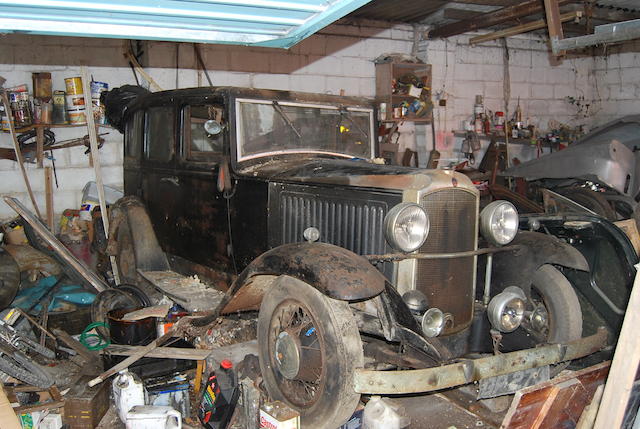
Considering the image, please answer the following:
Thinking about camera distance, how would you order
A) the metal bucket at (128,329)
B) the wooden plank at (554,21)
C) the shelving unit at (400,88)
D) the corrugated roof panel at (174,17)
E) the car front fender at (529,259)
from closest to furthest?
the corrugated roof panel at (174,17)
the car front fender at (529,259)
the metal bucket at (128,329)
the wooden plank at (554,21)
the shelving unit at (400,88)

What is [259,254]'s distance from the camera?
3.52m

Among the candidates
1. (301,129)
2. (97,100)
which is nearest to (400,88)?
(97,100)

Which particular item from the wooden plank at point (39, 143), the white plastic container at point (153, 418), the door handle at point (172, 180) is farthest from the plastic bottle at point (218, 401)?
the wooden plank at point (39, 143)

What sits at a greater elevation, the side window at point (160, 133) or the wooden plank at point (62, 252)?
the side window at point (160, 133)

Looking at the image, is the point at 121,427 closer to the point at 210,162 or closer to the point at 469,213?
the point at 210,162

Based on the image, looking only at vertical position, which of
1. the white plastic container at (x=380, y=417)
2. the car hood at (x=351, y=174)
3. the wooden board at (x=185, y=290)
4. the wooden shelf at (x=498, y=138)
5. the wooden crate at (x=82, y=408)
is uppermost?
the wooden shelf at (x=498, y=138)

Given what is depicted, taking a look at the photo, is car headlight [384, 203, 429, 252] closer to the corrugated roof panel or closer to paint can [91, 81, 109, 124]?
the corrugated roof panel

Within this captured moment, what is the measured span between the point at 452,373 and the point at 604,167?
5.35 meters

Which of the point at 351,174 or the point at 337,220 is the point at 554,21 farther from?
the point at 337,220

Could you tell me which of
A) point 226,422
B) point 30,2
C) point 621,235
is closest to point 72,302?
point 226,422

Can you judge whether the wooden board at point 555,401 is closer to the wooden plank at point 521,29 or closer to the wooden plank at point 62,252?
the wooden plank at point 62,252

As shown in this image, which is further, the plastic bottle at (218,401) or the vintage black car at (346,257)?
the plastic bottle at (218,401)

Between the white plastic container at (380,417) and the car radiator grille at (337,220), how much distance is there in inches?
30.7

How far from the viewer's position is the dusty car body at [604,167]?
6.63 m
